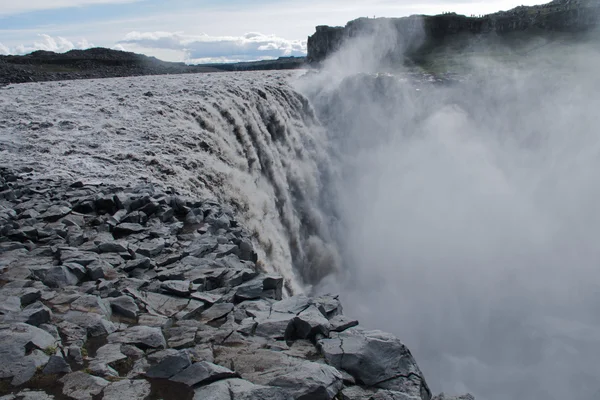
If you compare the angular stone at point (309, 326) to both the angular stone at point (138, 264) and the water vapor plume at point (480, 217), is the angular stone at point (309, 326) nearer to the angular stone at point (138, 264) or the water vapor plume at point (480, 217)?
the angular stone at point (138, 264)

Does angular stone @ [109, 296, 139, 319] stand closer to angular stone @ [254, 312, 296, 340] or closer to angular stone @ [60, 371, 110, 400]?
angular stone @ [60, 371, 110, 400]

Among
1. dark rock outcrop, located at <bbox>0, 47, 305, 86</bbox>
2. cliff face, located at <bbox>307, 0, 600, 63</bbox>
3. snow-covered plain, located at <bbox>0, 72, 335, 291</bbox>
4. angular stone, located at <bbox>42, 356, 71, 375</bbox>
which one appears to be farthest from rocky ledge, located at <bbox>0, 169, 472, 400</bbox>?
cliff face, located at <bbox>307, 0, 600, 63</bbox>

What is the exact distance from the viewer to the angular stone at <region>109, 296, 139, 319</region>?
18.1 ft

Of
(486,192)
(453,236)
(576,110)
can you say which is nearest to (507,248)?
(453,236)

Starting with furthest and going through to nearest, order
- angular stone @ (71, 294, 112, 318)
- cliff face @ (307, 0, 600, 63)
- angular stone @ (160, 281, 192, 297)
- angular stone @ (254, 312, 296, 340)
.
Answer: cliff face @ (307, 0, 600, 63) < angular stone @ (160, 281, 192, 297) < angular stone @ (71, 294, 112, 318) < angular stone @ (254, 312, 296, 340)

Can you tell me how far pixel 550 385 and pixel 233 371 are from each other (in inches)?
543

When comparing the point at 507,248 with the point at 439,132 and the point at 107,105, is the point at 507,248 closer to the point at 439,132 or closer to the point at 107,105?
the point at 439,132

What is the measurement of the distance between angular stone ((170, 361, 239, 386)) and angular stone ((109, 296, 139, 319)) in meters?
1.44

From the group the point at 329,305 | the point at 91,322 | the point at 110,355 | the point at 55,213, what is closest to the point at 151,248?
the point at 55,213

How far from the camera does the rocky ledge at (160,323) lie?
4.23 m

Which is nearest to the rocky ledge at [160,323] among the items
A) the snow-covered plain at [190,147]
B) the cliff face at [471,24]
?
the snow-covered plain at [190,147]

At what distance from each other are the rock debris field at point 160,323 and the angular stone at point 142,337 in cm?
1

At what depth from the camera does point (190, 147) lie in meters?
12.9

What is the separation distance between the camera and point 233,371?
14.5 ft
